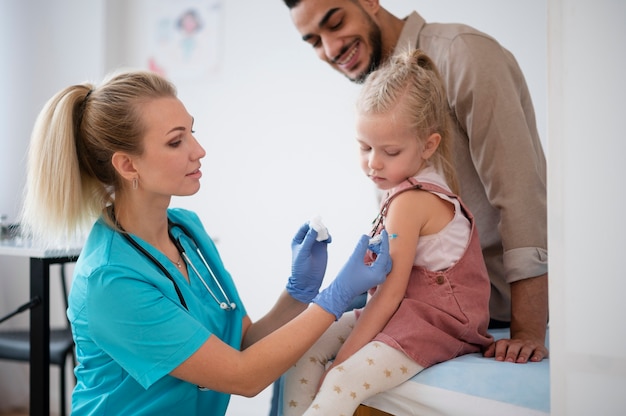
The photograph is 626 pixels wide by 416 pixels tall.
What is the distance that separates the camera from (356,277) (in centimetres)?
120

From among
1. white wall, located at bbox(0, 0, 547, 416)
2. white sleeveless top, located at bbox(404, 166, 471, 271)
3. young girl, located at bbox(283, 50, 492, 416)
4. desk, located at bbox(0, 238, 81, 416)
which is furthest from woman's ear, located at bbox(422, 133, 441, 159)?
desk, located at bbox(0, 238, 81, 416)

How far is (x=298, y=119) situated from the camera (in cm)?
291

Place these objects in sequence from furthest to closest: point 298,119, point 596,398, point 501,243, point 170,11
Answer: point 170,11
point 298,119
point 501,243
point 596,398

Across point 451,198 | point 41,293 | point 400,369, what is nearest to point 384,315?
point 400,369

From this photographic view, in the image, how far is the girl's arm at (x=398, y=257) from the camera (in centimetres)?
122

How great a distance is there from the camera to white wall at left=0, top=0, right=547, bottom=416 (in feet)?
9.11

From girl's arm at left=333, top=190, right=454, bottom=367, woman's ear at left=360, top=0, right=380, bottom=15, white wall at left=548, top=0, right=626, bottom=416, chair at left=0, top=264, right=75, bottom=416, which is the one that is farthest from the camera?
chair at left=0, top=264, right=75, bottom=416

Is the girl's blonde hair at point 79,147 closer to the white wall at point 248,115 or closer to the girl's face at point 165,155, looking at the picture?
the girl's face at point 165,155

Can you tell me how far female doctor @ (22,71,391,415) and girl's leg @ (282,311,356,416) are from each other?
0.07m

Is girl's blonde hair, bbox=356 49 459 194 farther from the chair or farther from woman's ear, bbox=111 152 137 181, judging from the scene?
the chair

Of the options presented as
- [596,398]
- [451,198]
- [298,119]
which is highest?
[298,119]

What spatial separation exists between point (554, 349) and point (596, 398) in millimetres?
75

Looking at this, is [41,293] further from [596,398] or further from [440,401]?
[596,398]

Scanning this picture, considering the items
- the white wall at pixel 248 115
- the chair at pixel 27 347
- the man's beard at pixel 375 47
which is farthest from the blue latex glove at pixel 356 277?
the chair at pixel 27 347
